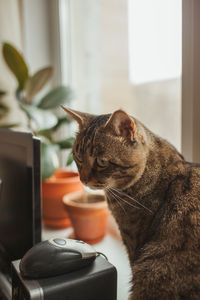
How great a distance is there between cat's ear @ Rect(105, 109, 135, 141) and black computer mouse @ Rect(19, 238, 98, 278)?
11.3 inches

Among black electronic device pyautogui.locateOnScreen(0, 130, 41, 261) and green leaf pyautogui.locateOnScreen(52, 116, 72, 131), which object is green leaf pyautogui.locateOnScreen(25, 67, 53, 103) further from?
black electronic device pyautogui.locateOnScreen(0, 130, 41, 261)

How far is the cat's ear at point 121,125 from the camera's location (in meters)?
0.65

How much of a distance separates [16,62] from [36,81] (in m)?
0.12

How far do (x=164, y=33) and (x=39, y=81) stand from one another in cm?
59

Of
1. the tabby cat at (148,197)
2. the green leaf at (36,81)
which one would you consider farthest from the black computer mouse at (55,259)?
the green leaf at (36,81)

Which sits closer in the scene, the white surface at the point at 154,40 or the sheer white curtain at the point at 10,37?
the white surface at the point at 154,40

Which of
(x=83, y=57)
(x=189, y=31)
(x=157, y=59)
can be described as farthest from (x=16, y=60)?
(x=189, y=31)

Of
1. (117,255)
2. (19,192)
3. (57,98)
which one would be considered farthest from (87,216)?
(57,98)

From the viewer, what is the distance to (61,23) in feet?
5.08

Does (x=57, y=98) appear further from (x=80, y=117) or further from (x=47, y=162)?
(x=80, y=117)

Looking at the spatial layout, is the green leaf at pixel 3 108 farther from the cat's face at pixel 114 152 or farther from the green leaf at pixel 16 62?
the cat's face at pixel 114 152

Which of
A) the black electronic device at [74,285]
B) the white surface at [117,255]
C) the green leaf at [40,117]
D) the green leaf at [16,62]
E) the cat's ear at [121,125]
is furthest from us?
the green leaf at [16,62]

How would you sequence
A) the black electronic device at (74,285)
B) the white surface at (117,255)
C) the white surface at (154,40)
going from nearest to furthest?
the black electronic device at (74,285), the white surface at (117,255), the white surface at (154,40)

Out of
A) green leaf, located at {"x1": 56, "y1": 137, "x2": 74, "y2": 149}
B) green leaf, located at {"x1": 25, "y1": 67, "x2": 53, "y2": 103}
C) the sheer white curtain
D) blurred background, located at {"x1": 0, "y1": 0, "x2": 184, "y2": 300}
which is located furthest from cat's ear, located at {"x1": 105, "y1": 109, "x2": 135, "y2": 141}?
the sheer white curtain
